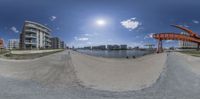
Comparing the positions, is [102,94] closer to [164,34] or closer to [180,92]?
[180,92]

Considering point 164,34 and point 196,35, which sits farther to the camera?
point 196,35

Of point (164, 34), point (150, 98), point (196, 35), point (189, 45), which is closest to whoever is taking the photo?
point (150, 98)

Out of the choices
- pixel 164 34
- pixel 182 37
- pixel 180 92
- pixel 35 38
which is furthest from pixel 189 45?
pixel 180 92

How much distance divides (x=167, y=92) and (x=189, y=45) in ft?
414

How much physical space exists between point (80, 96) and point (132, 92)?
2.10 meters

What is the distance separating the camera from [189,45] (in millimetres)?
118062

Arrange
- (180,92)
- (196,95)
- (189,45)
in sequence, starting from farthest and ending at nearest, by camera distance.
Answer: (189,45)
(180,92)
(196,95)

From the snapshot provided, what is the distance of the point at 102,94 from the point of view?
649cm

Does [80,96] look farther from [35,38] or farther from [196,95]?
[35,38]

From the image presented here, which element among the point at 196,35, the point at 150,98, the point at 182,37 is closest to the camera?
the point at 150,98

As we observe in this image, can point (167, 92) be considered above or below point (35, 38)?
below

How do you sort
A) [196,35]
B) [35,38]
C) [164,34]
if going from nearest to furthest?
[164,34]
[196,35]
[35,38]

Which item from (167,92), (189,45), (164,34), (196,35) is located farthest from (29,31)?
(189,45)

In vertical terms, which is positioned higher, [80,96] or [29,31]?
[29,31]
